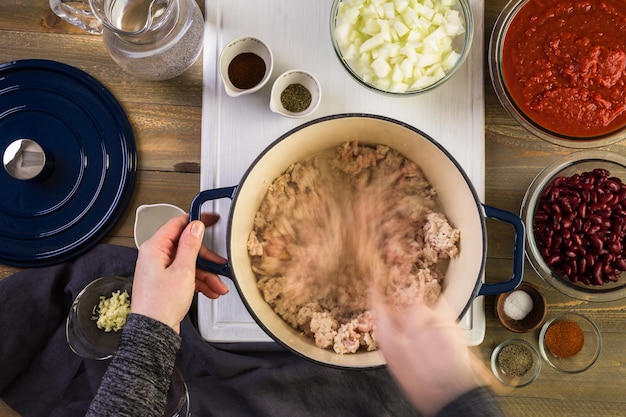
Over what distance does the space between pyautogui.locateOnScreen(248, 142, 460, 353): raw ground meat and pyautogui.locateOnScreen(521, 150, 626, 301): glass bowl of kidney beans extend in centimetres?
25

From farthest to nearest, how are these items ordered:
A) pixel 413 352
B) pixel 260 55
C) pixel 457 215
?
pixel 260 55
pixel 457 215
pixel 413 352

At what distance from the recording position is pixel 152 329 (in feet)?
3.93

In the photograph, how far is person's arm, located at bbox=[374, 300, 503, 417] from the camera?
42.0 inches

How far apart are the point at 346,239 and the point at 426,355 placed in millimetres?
336

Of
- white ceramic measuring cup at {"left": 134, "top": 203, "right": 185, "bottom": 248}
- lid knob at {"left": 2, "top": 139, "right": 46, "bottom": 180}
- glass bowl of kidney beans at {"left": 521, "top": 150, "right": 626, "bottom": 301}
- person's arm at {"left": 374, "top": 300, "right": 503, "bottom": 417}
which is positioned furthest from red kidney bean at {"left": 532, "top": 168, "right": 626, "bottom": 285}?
lid knob at {"left": 2, "top": 139, "right": 46, "bottom": 180}

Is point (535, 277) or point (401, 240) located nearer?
point (401, 240)

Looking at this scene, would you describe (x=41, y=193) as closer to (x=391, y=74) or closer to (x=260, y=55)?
(x=260, y=55)

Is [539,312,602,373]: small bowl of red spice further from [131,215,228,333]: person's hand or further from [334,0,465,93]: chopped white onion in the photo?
[131,215,228,333]: person's hand

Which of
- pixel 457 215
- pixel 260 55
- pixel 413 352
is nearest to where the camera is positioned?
pixel 413 352

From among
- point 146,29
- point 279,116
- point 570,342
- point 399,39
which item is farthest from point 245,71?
point 570,342

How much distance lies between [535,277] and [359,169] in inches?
21.5

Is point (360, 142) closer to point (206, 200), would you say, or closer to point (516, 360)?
point (206, 200)

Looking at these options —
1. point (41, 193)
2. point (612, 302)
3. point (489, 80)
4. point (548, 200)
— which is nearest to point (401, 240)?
point (548, 200)

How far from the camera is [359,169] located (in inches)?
54.5
